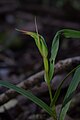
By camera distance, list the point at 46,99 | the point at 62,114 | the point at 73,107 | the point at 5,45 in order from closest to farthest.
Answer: the point at 62,114 → the point at 73,107 → the point at 46,99 → the point at 5,45

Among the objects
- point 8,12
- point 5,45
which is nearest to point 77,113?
point 5,45

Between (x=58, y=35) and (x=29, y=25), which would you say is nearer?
(x=58, y=35)

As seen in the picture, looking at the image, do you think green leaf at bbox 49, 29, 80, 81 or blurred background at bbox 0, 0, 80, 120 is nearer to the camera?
green leaf at bbox 49, 29, 80, 81

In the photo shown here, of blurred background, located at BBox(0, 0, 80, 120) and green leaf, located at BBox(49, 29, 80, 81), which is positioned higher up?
green leaf, located at BBox(49, 29, 80, 81)

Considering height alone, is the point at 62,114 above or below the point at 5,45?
above

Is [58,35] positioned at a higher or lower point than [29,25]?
higher

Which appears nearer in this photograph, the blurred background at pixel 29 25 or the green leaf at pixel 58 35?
the green leaf at pixel 58 35

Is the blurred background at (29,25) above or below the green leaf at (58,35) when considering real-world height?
below

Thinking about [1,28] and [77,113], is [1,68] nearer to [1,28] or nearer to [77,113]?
[77,113]
